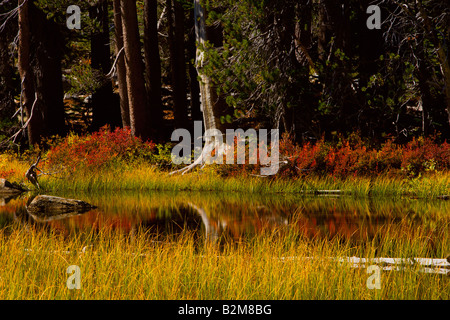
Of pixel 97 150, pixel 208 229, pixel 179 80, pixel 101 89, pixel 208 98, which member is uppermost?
pixel 179 80

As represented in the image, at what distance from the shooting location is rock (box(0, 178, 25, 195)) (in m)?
14.9

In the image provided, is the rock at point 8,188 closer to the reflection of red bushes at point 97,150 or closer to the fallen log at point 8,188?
the fallen log at point 8,188

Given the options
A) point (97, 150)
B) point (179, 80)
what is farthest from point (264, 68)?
point (179, 80)

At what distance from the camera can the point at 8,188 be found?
15.0m

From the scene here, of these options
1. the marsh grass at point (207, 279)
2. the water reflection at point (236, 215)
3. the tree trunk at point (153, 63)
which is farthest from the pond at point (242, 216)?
the tree trunk at point (153, 63)

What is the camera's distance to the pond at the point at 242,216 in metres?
8.44

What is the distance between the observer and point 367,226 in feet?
29.1

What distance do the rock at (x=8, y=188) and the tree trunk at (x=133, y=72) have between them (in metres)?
4.23

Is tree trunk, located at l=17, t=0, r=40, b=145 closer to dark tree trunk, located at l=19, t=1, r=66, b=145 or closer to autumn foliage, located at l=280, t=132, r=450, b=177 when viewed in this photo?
dark tree trunk, located at l=19, t=1, r=66, b=145

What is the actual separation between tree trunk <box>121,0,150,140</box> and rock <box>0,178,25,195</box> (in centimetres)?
423

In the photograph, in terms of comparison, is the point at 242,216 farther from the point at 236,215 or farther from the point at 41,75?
the point at 41,75

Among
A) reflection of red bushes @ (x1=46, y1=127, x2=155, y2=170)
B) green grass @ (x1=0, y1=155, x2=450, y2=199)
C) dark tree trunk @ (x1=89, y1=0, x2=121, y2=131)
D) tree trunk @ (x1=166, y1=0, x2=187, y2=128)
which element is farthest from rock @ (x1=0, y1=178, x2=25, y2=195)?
tree trunk @ (x1=166, y1=0, x2=187, y2=128)

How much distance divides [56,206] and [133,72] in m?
7.28

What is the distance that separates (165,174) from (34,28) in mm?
7937
